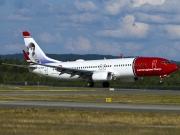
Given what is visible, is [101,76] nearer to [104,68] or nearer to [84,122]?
[104,68]

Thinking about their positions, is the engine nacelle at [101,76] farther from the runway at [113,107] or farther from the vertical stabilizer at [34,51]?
the runway at [113,107]

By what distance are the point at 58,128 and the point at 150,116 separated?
765cm

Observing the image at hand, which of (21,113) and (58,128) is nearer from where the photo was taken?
(58,128)

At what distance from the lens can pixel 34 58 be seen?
313 feet

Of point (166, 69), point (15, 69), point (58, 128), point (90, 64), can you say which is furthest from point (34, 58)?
point (58, 128)

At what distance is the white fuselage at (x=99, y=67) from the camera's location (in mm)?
81000

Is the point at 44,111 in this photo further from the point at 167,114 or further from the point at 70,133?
the point at 70,133

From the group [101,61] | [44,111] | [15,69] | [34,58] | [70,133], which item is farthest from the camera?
[15,69]

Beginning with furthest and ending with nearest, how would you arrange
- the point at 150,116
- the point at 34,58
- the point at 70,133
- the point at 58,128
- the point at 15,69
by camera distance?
the point at 15,69 → the point at 34,58 → the point at 150,116 → the point at 58,128 → the point at 70,133

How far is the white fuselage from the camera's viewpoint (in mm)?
81000

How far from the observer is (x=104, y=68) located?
8319 cm

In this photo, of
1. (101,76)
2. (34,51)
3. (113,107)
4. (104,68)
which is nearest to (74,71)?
(104,68)

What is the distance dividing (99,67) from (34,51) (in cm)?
1592

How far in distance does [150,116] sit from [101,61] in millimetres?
53448
